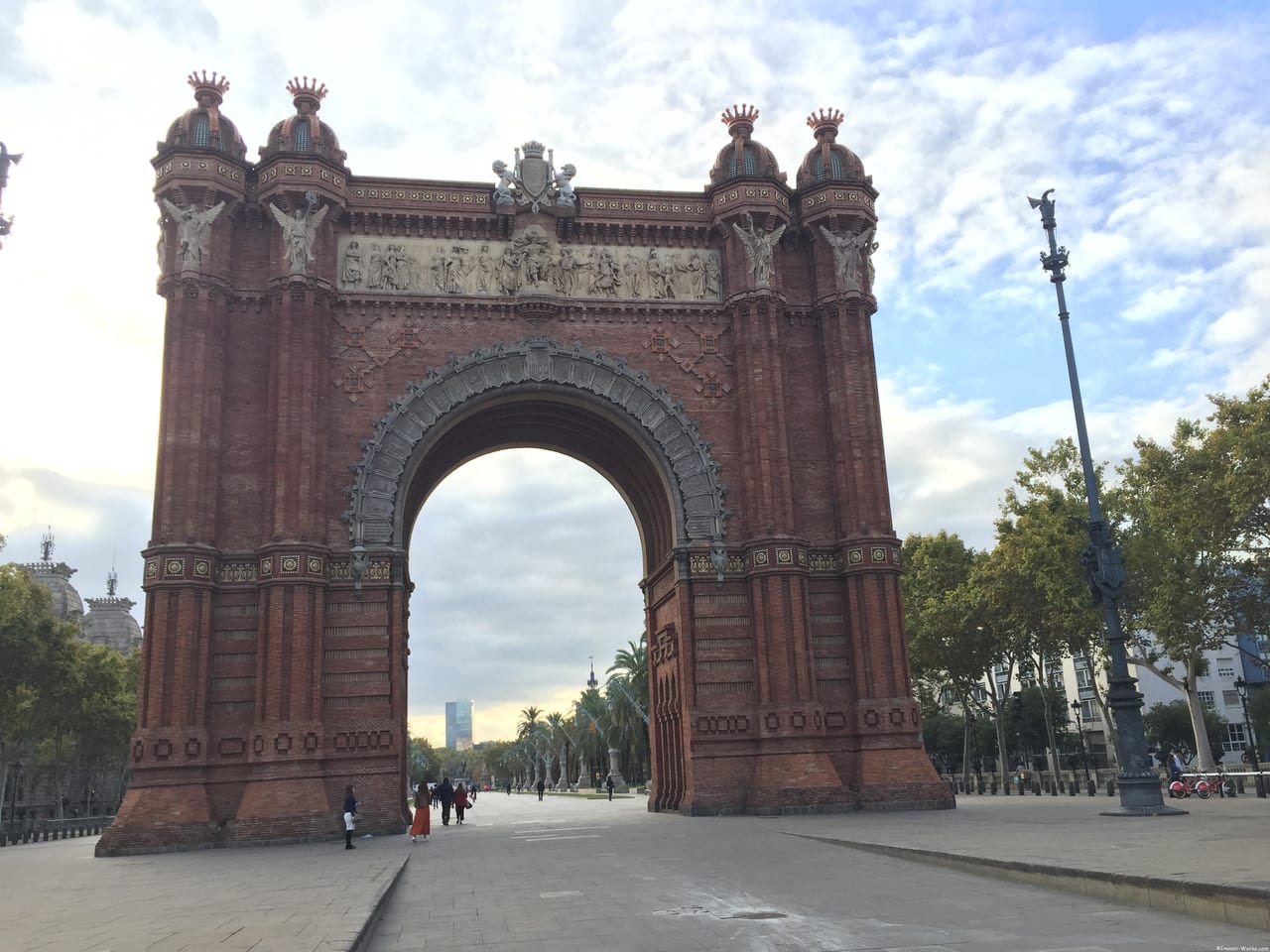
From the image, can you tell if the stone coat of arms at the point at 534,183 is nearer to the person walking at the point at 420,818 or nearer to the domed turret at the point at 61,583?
the person walking at the point at 420,818

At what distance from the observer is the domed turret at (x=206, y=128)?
94.6 feet

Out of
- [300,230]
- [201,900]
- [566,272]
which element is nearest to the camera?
[201,900]

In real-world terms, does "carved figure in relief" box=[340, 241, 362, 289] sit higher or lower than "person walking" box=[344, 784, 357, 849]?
higher

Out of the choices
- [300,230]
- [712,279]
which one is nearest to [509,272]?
[300,230]

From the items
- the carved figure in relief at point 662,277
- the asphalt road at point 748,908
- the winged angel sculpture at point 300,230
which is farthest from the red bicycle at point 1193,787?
the winged angel sculpture at point 300,230

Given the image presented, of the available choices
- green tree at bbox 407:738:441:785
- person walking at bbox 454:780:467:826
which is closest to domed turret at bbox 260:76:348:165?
person walking at bbox 454:780:467:826

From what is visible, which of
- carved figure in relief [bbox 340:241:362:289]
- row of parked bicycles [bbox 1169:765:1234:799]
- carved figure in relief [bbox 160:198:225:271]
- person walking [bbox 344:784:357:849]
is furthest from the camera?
carved figure in relief [bbox 340:241:362:289]

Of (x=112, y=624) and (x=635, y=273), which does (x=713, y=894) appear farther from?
(x=112, y=624)

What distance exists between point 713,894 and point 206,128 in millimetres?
25715

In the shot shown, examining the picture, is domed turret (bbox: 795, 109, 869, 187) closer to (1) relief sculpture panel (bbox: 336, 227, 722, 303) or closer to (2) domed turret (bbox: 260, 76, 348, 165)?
(1) relief sculpture panel (bbox: 336, 227, 722, 303)

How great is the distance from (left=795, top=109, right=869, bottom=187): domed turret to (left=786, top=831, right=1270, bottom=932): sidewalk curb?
22668mm

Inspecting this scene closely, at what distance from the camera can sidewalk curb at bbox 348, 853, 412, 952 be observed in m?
9.23

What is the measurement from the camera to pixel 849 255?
1225 inches

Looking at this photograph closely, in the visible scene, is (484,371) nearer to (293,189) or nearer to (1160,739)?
(293,189)
